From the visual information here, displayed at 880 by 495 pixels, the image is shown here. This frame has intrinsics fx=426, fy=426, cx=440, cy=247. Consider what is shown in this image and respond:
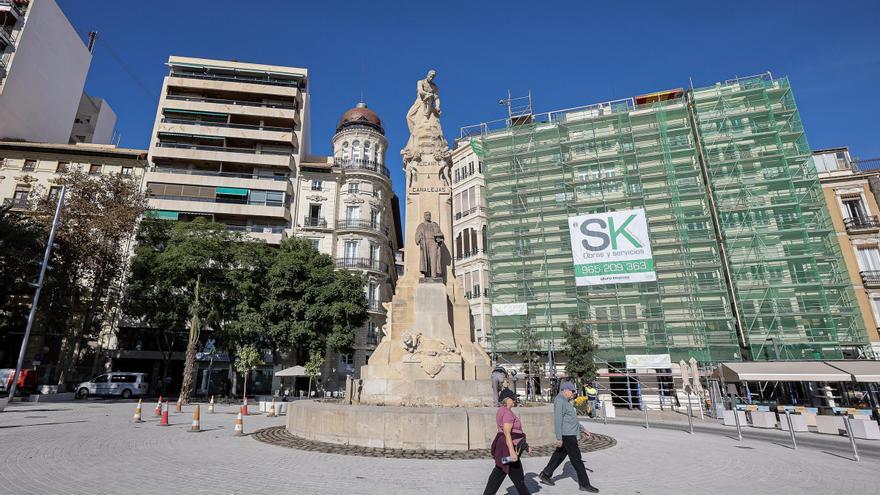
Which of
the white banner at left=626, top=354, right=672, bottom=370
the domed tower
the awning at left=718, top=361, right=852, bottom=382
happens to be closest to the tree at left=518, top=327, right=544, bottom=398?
the white banner at left=626, top=354, right=672, bottom=370

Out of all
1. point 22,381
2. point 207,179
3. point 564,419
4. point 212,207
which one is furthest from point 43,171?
point 564,419

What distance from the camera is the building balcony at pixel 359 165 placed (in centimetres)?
4169

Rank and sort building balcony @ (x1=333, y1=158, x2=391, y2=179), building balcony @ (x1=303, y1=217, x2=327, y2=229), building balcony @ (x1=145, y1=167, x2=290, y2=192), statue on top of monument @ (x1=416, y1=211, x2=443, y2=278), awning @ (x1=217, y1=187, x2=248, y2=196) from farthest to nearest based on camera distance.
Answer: building balcony @ (x1=333, y1=158, x2=391, y2=179) → awning @ (x1=217, y1=187, x2=248, y2=196) → building balcony @ (x1=303, y1=217, x2=327, y2=229) → building balcony @ (x1=145, y1=167, x2=290, y2=192) → statue on top of monument @ (x1=416, y1=211, x2=443, y2=278)

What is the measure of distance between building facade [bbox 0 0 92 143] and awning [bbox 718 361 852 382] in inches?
2306

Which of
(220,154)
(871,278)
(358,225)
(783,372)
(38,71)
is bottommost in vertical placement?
(783,372)

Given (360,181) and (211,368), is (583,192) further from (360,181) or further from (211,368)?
(211,368)

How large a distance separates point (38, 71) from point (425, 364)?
53.4 metres

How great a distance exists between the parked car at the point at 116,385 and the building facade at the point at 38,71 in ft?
91.6

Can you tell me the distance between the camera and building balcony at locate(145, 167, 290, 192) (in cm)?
4006

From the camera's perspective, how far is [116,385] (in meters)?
28.2

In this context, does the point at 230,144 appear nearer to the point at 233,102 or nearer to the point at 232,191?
the point at 233,102

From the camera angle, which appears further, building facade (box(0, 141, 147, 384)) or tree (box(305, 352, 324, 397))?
building facade (box(0, 141, 147, 384))

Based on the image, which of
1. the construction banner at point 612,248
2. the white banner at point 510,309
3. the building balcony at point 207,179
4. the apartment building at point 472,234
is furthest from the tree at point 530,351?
the building balcony at point 207,179

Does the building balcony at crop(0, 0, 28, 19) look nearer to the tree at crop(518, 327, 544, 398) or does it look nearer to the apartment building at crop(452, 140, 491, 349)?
the apartment building at crop(452, 140, 491, 349)
